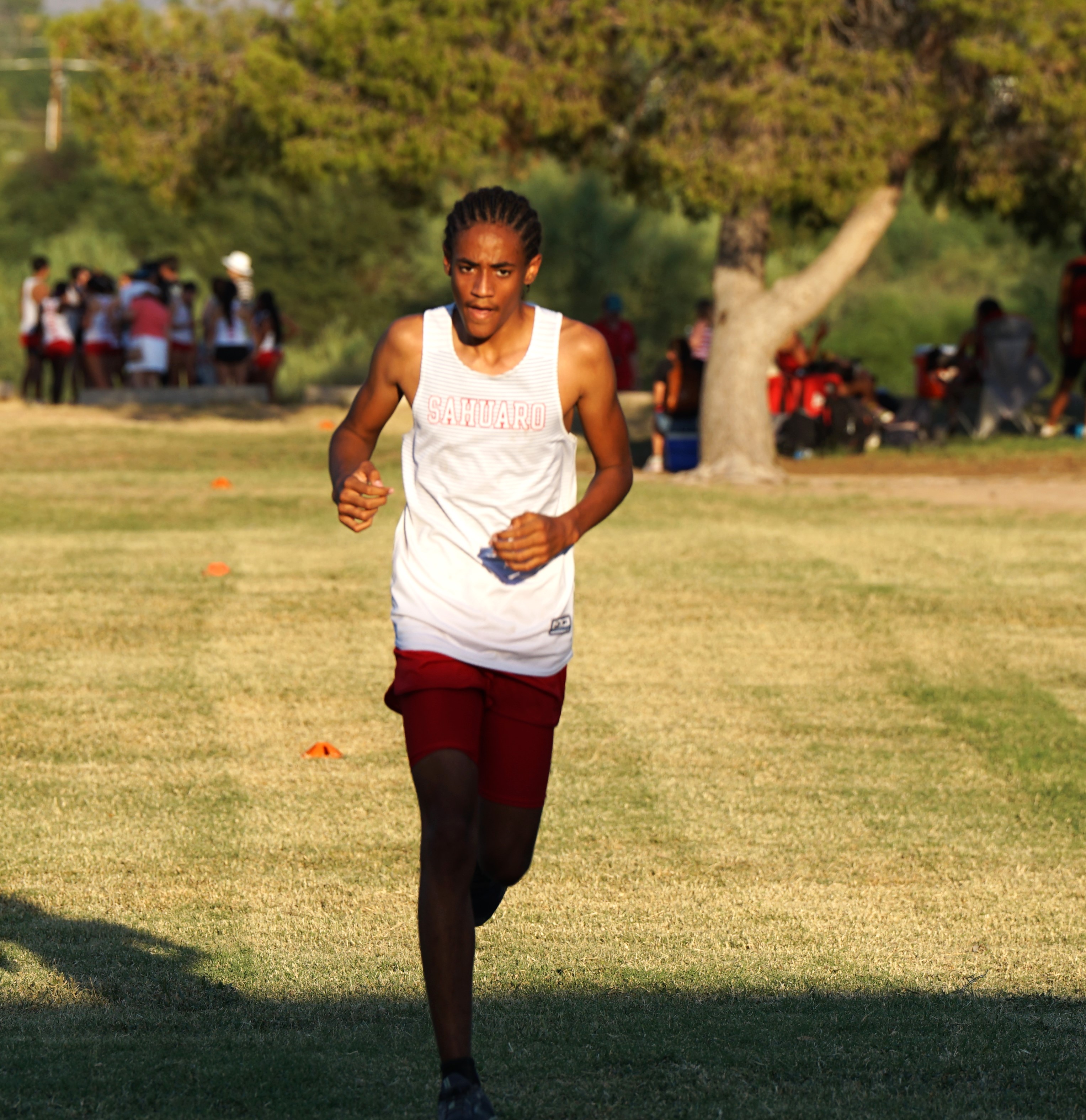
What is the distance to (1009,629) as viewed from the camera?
430 inches

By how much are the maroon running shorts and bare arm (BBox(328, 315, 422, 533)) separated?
0.38 meters

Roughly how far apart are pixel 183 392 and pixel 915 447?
10.3 m

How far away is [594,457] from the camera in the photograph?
174 inches

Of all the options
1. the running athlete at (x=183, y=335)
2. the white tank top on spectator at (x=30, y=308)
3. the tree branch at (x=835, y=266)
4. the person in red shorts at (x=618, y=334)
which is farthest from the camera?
the running athlete at (x=183, y=335)

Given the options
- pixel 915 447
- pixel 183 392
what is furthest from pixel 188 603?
pixel 183 392

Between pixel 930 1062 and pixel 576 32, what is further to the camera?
pixel 576 32

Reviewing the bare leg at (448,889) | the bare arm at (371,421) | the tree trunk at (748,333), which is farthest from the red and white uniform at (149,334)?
the bare leg at (448,889)

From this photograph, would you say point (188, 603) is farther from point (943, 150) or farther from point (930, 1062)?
point (943, 150)

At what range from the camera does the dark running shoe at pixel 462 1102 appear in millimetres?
3814

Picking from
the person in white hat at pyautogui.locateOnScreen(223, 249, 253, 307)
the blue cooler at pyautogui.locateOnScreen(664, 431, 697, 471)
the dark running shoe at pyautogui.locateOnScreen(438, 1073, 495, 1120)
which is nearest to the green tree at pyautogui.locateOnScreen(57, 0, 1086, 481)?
the blue cooler at pyautogui.locateOnScreen(664, 431, 697, 471)

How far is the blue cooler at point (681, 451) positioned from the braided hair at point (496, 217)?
15378 mm

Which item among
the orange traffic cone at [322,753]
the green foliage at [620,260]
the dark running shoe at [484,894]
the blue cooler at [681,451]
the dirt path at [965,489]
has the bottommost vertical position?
the orange traffic cone at [322,753]

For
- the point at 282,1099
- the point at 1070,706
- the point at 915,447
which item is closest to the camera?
the point at 282,1099

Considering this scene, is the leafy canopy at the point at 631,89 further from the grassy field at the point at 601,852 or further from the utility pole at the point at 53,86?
the utility pole at the point at 53,86
